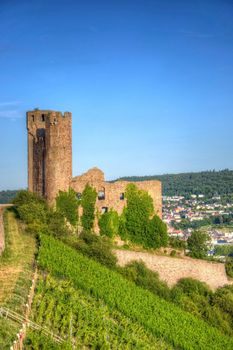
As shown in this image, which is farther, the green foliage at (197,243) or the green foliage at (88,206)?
the green foliage at (197,243)

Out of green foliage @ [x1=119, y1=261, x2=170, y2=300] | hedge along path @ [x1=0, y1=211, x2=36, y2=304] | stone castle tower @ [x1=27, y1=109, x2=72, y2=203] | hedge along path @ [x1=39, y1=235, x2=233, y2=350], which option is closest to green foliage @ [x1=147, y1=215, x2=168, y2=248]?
green foliage @ [x1=119, y1=261, x2=170, y2=300]

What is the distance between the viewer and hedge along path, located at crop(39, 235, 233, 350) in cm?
2081

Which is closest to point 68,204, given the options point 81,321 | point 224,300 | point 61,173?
point 61,173

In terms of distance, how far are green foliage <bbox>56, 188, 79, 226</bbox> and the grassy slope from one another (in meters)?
2.22

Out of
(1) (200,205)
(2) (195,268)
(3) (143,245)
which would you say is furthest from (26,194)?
(1) (200,205)

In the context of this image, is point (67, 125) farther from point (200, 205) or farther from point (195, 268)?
point (200, 205)

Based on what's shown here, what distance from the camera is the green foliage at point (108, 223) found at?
28.4 metres

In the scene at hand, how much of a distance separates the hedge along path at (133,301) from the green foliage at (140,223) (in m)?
5.33

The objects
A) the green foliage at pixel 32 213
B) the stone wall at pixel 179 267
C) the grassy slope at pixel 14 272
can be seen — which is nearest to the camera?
the grassy slope at pixel 14 272

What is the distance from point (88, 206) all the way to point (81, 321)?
11.7 meters

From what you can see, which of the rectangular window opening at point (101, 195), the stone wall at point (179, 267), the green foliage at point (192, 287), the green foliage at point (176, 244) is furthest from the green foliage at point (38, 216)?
the green foliage at point (176, 244)

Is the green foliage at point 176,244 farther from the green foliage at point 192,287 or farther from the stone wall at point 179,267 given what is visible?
the green foliage at point 192,287

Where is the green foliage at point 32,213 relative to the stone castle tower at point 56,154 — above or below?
below

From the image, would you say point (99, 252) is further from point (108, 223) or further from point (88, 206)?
point (88, 206)
